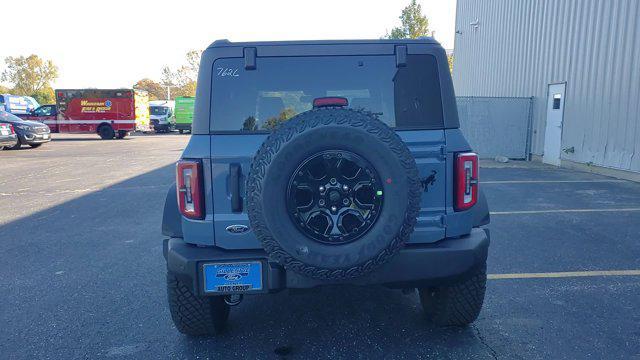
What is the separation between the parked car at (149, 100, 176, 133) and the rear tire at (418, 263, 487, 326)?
34.3 m

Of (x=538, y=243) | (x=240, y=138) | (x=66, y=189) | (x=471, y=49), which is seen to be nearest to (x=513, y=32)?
(x=471, y=49)

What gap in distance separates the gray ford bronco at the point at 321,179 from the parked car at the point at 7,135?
18441 millimetres

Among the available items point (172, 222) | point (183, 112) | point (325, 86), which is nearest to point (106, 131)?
point (183, 112)

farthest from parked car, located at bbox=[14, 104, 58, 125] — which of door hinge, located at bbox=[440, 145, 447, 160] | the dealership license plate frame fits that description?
door hinge, located at bbox=[440, 145, 447, 160]

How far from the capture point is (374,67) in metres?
2.95

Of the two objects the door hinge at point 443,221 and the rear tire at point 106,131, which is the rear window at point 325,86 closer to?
the door hinge at point 443,221

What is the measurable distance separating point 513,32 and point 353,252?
51.5 feet

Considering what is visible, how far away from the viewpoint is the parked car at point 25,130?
18.8 m

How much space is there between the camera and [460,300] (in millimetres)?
3225

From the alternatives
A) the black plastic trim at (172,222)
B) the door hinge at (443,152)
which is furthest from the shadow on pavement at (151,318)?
the door hinge at (443,152)

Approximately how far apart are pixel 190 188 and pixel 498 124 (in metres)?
14.1

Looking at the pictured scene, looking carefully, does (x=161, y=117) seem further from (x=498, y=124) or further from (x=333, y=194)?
(x=333, y=194)

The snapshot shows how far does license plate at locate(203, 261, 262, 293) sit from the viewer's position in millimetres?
2703

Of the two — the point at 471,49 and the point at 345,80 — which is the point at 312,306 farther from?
the point at 471,49
